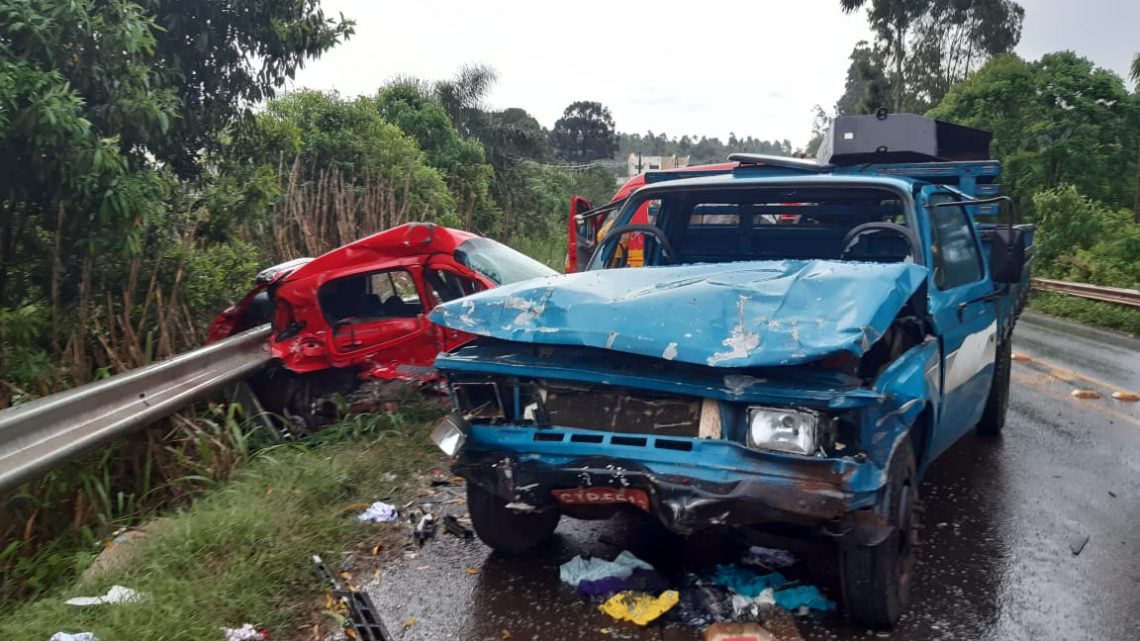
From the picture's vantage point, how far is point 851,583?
11.2 feet

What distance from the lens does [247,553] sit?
414 centimetres

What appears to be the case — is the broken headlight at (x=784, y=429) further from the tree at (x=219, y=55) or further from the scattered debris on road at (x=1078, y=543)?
the tree at (x=219, y=55)

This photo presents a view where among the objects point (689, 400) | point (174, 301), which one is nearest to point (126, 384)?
point (174, 301)

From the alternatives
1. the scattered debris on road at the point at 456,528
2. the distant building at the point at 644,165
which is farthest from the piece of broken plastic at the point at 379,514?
the distant building at the point at 644,165

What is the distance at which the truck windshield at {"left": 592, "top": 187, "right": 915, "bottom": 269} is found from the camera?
17.1ft

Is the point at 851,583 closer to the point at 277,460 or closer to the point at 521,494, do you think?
the point at 521,494

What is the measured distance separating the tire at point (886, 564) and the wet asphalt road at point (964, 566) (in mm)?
119

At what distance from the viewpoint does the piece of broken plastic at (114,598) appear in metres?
3.65

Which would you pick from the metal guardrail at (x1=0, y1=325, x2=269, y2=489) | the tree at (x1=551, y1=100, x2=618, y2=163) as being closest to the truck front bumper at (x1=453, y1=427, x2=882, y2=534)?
the metal guardrail at (x1=0, y1=325, x2=269, y2=489)

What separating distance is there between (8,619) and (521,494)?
7.18 ft

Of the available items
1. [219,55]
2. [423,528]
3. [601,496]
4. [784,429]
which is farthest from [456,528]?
[219,55]

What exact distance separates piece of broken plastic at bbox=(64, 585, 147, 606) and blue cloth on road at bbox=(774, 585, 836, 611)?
2639mm

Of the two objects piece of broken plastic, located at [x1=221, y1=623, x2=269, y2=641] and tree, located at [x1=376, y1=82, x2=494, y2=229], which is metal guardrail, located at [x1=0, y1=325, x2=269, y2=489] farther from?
tree, located at [x1=376, y1=82, x2=494, y2=229]

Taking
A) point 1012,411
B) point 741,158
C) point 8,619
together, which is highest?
point 741,158
